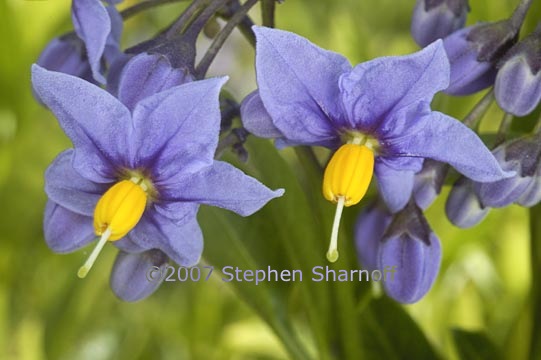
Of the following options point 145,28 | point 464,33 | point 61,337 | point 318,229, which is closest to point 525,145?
point 464,33

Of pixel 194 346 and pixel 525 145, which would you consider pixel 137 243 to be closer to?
pixel 525 145

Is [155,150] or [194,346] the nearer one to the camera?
[155,150]

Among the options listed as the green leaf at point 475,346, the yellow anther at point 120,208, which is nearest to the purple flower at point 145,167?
the yellow anther at point 120,208

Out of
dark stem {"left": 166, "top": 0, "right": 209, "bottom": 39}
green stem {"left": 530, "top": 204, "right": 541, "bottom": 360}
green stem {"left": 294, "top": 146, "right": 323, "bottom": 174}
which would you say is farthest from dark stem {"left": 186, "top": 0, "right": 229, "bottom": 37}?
green stem {"left": 530, "top": 204, "right": 541, "bottom": 360}

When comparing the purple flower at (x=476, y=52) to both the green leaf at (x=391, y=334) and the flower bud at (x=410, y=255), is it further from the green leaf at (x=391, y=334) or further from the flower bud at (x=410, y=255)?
the green leaf at (x=391, y=334)

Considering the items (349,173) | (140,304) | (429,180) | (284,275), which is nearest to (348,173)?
(349,173)

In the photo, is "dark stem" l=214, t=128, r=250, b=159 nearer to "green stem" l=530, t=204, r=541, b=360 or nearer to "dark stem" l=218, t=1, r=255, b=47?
"dark stem" l=218, t=1, r=255, b=47
